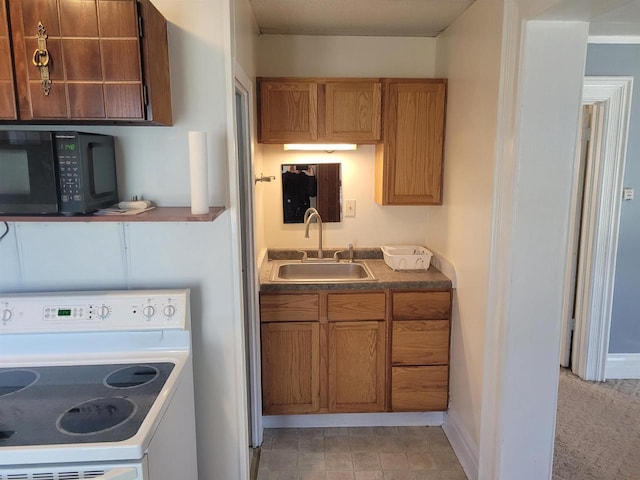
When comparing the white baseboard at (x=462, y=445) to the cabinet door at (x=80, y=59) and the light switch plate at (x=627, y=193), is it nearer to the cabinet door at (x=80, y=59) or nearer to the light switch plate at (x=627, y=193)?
the light switch plate at (x=627, y=193)

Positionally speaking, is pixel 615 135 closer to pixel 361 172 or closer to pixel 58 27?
pixel 361 172

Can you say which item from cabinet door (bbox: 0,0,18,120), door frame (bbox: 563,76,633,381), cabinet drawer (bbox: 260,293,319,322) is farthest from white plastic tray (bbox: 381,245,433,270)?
cabinet door (bbox: 0,0,18,120)

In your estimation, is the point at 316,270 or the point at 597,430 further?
the point at 316,270

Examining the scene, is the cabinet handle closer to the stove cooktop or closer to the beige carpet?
the stove cooktop

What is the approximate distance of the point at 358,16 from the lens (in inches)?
97.4

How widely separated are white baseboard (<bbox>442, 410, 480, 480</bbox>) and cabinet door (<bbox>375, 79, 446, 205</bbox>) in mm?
1312

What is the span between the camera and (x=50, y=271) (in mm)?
1709

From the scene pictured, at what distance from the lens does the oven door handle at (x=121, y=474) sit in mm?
1119

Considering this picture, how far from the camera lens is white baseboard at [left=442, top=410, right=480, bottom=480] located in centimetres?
221

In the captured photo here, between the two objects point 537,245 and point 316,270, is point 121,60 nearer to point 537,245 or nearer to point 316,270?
point 537,245

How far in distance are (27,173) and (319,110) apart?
5.59ft

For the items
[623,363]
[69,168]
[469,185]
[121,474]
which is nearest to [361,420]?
[469,185]

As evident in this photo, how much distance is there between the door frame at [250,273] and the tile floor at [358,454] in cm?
20

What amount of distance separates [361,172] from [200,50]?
1.60 metres
